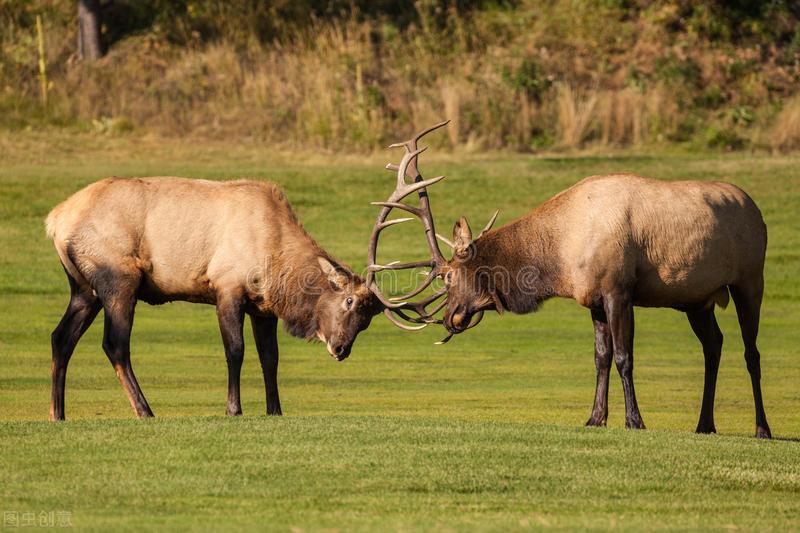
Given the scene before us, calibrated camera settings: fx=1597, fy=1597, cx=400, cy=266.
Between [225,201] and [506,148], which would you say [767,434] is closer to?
[225,201]

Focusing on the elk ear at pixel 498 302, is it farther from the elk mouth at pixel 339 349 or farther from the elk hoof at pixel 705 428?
the elk hoof at pixel 705 428

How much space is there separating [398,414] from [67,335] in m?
3.38

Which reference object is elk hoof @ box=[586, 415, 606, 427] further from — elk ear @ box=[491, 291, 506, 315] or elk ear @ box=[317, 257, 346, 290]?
elk ear @ box=[317, 257, 346, 290]

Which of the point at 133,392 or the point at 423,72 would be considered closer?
the point at 133,392

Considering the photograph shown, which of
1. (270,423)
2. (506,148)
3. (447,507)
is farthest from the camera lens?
(506,148)

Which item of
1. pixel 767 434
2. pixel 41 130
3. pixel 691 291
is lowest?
pixel 41 130

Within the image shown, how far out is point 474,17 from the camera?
40.6 meters

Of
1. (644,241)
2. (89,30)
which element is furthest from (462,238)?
(89,30)

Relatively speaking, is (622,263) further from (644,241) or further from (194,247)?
(194,247)

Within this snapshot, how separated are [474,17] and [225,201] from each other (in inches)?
1018

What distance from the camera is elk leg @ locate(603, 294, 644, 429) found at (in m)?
14.6

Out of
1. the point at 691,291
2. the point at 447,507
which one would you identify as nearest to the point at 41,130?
the point at 691,291
